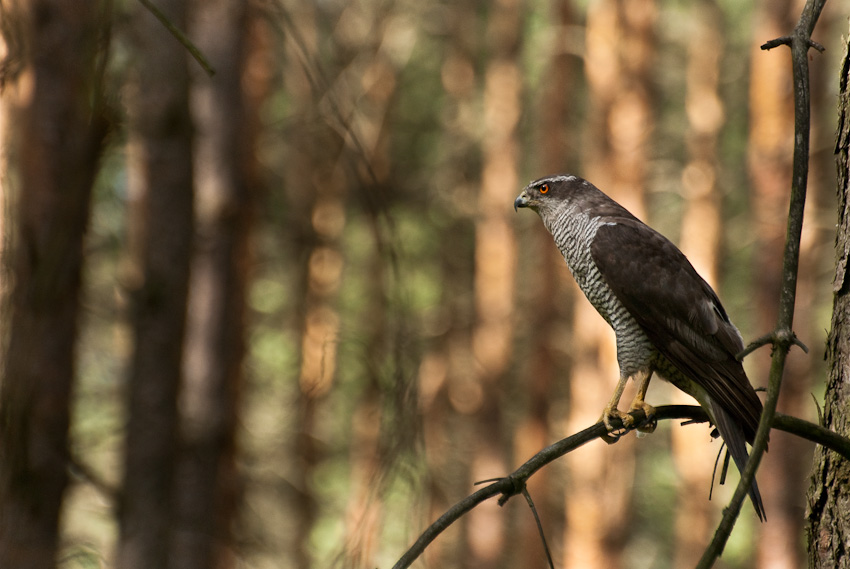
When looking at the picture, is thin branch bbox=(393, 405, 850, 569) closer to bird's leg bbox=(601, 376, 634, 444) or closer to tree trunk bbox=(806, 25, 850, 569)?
tree trunk bbox=(806, 25, 850, 569)

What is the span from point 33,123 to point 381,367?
2.70 metres

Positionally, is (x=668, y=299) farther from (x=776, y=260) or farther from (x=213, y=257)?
(x=776, y=260)

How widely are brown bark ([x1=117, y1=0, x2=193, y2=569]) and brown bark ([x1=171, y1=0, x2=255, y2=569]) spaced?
166 centimetres

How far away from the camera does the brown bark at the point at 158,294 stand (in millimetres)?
4453

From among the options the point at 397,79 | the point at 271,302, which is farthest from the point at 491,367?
the point at 271,302

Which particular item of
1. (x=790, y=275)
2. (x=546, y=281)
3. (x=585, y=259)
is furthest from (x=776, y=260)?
(x=790, y=275)

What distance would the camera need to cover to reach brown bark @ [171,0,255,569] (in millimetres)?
6480

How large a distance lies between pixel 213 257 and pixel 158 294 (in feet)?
7.55

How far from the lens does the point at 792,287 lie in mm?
1729

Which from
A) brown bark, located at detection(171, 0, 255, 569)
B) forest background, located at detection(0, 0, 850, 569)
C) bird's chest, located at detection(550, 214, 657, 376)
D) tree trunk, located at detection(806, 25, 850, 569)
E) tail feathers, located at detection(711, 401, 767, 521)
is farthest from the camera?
brown bark, located at detection(171, 0, 255, 569)

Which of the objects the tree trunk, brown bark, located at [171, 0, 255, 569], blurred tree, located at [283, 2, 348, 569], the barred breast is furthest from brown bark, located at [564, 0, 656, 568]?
the tree trunk

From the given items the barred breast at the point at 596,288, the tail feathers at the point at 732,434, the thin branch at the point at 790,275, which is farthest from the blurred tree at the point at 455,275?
the thin branch at the point at 790,275

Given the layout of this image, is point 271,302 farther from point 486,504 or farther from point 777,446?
point 777,446

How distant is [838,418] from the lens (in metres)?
2.26
